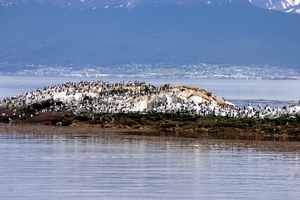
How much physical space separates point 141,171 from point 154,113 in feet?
50.9

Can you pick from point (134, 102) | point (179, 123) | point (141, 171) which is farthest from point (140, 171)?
point (134, 102)

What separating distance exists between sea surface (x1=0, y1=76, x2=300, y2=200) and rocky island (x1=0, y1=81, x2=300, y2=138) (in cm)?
590

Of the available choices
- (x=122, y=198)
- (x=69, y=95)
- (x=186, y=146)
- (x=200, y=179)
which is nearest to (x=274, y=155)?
(x=186, y=146)

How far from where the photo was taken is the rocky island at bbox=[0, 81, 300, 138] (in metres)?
33.0

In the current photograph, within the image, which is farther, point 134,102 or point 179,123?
point 134,102

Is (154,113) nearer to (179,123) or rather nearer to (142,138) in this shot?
(179,123)

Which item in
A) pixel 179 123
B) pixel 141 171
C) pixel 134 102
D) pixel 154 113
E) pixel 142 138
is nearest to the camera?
pixel 141 171

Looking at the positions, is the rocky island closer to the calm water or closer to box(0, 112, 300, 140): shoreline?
box(0, 112, 300, 140): shoreline

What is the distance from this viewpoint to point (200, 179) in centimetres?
1812

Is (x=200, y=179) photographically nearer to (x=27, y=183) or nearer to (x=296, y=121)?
(x=27, y=183)

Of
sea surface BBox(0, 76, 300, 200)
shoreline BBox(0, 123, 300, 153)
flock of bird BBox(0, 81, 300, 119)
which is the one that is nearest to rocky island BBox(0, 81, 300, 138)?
flock of bird BBox(0, 81, 300, 119)

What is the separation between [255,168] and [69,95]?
19818 mm

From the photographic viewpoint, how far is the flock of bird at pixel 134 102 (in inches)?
1377

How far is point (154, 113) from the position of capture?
34719mm
